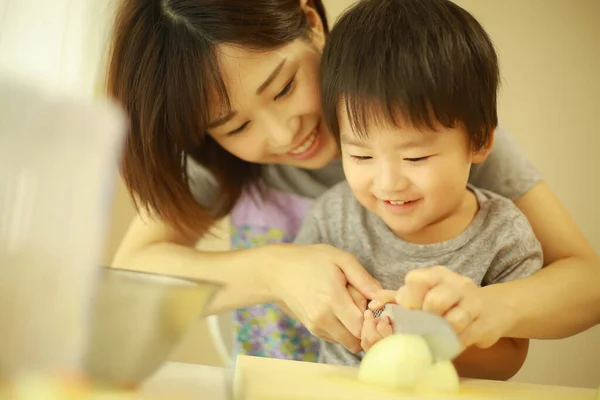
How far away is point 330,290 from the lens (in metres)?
0.65

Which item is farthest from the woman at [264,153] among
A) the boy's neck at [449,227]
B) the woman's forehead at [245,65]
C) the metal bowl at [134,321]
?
the metal bowl at [134,321]

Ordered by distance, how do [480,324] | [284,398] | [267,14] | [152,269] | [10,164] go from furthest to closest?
[152,269]
[267,14]
[480,324]
[284,398]
[10,164]

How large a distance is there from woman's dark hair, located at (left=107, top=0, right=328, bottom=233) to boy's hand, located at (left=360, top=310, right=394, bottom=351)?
11.3 inches

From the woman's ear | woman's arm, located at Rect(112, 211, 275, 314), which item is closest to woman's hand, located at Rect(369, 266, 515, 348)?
woman's arm, located at Rect(112, 211, 275, 314)

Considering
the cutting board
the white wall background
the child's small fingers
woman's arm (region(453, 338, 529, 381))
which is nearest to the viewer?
the cutting board

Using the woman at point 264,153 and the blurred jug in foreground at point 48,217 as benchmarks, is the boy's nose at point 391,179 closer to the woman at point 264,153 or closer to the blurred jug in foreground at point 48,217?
the woman at point 264,153

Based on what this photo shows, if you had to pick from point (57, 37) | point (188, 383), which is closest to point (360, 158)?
point (188, 383)

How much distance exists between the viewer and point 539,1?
889mm

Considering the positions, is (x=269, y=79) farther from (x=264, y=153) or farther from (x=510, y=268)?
(x=510, y=268)

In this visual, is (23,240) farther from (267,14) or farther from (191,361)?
(267,14)

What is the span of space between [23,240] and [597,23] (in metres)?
0.83

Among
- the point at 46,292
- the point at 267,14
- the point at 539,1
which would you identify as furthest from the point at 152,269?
the point at 539,1

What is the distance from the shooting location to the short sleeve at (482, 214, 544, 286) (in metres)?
0.72

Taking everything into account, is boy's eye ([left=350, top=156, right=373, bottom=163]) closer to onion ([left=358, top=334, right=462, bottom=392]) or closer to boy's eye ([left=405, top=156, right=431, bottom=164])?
boy's eye ([left=405, top=156, right=431, bottom=164])
